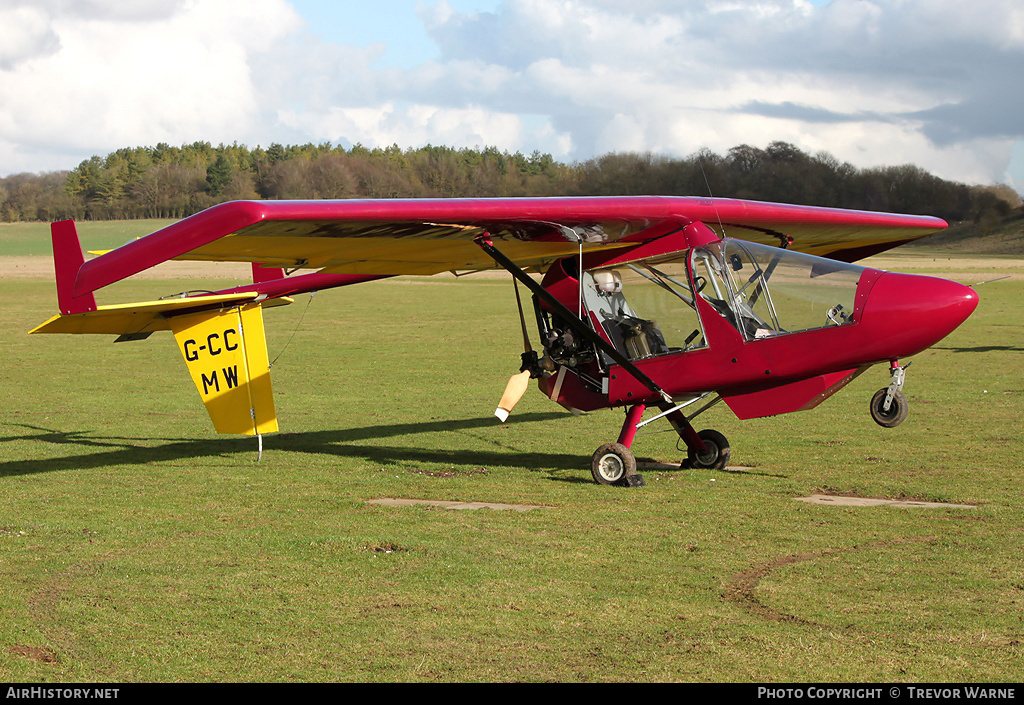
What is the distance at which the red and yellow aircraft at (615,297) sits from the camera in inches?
333

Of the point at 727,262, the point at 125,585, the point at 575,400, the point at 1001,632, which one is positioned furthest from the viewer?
the point at 575,400

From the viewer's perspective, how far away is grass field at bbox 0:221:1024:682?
5320mm

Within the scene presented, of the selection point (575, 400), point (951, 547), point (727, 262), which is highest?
point (727, 262)

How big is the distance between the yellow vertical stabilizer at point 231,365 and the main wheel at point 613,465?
3979mm

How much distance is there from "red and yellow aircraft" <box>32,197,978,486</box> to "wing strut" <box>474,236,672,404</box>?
0.02 metres

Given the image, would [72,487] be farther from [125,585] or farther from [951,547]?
[951,547]

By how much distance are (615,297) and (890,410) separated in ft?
9.21

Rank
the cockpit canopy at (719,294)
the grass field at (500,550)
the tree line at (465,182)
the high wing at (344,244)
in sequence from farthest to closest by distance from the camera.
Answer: the tree line at (465,182) → the cockpit canopy at (719,294) → the high wing at (344,244) → the grass field at (500,550)

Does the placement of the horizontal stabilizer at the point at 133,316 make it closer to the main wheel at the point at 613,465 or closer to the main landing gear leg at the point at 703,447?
the main wheel at the point at 613,465

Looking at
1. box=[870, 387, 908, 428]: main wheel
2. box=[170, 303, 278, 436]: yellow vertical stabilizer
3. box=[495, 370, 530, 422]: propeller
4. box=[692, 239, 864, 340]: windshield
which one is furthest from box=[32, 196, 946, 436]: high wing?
box=[870, 387, 908, 428]: main wheel

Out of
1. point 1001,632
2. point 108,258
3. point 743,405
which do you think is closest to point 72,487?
point 108,258

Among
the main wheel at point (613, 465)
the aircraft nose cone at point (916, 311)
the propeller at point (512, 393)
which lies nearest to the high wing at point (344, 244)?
the main wheel at point (613, 465)

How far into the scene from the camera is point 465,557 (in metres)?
7.29

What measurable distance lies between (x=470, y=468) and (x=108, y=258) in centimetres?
475
